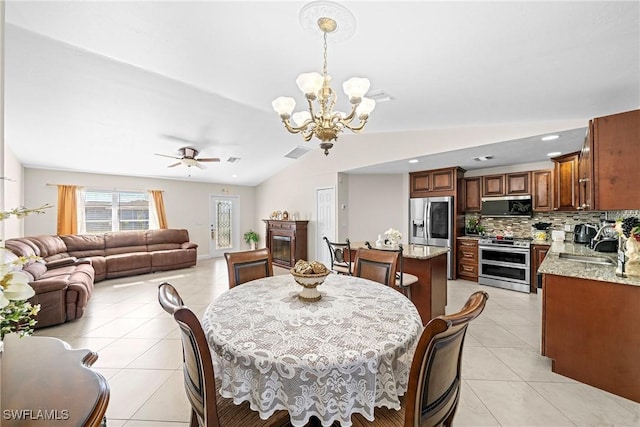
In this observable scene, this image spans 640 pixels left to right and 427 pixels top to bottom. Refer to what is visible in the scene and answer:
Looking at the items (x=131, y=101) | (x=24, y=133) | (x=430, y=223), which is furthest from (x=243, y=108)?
(x=430, y=223)

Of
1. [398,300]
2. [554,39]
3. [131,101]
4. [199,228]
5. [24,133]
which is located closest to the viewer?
[398,300]

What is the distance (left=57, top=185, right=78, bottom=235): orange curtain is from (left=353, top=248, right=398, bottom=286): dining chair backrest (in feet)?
20.6

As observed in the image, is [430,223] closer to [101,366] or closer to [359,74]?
[359,74]

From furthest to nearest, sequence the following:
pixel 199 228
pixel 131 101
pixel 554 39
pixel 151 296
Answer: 1. pixel 199 228
2. pixel 151 296
3. pixel 131 101
4. pixel 554 39

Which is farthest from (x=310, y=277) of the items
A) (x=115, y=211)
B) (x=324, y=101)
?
(x=115, y=211)

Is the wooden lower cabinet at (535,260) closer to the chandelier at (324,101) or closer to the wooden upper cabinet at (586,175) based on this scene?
the wooden upper cabinet at (586,175)

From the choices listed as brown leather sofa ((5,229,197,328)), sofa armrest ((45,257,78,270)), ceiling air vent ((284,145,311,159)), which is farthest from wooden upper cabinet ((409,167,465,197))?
sofa armrest ((45,257,78,270))

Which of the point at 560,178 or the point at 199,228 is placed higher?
the point at 560,178

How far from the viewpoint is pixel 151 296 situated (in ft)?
13.7

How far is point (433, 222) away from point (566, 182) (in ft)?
6.75

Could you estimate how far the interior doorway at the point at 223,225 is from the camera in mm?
7781

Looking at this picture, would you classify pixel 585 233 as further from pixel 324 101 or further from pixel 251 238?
pixel 251 238

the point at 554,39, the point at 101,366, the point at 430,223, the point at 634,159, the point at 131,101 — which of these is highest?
the point at 131,101

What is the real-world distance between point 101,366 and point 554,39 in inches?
169
